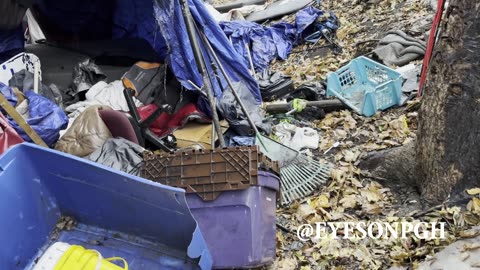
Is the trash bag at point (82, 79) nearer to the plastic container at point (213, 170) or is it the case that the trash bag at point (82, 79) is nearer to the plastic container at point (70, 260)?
the plastic container at point (213, 170)

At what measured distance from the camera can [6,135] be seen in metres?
3.60

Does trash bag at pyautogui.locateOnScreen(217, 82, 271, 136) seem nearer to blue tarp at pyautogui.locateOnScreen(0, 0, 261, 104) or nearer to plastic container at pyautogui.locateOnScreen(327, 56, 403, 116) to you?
blue tarp at pyautogui.locateOnScreen(0, 0, 261, 104)

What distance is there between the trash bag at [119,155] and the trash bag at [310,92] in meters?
2.09

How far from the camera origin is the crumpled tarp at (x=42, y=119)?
3.88 meters

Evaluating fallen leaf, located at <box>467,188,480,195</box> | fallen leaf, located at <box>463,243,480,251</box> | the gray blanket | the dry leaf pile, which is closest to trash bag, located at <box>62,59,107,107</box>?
the dry leaf pile

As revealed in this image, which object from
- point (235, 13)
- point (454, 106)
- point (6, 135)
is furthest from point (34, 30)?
point (454, 106)

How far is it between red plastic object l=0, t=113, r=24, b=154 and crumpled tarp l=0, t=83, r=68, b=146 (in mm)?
110

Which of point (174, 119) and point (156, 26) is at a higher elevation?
point (156, 26)

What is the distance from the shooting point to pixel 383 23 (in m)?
6.49

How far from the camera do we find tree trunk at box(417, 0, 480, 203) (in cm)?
252

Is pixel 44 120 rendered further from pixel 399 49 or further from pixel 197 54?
pixel 399 49

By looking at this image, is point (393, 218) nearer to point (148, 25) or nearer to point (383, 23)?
point (148, 25)

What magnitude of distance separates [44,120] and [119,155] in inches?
35.7

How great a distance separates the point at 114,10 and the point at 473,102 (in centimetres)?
445
